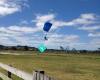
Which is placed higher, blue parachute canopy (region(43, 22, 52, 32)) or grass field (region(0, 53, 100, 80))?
blue parachute canopy (region(43, 22, 52, 32))

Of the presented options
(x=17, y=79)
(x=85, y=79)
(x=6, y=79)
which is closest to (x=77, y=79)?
(x=85, y=79)

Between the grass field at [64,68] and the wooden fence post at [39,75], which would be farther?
the grass field at [64,68]

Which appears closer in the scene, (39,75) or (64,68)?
(39,75)

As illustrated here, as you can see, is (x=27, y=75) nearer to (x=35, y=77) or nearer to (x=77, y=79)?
(x=35, y=77)

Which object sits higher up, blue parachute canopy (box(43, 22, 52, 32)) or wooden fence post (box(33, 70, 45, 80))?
blue parachute canopy (box(43, 22, 52, 32))

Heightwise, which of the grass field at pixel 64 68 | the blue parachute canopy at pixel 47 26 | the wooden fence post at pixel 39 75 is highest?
the blue parachute canopy at pixel 47 26

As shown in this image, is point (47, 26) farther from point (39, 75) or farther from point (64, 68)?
point (64, 68)

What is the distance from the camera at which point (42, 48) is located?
517cm

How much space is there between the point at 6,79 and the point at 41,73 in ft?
14.0

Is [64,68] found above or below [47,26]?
below

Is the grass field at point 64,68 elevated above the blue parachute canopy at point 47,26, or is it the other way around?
the blue parachute canopy at point 47,26

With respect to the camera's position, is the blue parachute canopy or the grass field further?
the grass field

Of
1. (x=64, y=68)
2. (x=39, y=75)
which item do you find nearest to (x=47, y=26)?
(x=39, y=75)

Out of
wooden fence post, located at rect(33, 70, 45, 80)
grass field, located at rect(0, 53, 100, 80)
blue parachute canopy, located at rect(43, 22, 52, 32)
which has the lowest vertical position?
grass field, located at rect(0, 53, 100, 80)
